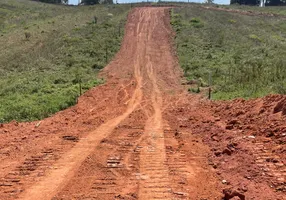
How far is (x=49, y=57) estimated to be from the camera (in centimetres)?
2378

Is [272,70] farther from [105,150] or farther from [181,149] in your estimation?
[105,150]

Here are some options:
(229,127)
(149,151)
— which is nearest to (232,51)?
(229,127)

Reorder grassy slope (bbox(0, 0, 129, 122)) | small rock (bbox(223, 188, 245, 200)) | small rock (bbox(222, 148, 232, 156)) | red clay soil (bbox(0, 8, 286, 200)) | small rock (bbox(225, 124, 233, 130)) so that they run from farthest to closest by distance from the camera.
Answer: grassy slope (bbox(0, 0, 129, 122)) → small rock (bbox(225, 124, 233, 130)) → small rock (bbox(222, 148, 232, 156)) → red clay soil (bbox(0, 8, 286, 200)) → small rock (bbox(223, 188, 245, 200))

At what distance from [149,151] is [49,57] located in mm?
17507

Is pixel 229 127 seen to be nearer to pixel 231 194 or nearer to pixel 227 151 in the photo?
pixel 227 151

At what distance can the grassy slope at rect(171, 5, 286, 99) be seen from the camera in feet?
48.8

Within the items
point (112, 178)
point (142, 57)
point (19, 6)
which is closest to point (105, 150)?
point (112, 178)

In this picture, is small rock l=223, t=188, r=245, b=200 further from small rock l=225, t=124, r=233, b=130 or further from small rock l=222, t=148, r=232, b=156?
small rock l=225, t=124, r=233, b=130

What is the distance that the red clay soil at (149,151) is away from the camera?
6.20 metres

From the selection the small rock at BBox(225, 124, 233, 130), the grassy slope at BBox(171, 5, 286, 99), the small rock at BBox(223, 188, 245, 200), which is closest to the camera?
the small rock at BBox(223, 188, 245, 200)

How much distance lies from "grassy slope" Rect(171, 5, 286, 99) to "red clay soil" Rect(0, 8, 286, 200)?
227 cm

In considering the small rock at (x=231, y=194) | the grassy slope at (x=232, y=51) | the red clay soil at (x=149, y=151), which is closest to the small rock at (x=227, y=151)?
the red clay soil at (x=149, y=151)

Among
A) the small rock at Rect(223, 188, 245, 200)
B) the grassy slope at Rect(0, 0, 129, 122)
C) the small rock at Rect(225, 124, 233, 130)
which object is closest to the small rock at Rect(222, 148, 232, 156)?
the small rock at Rect(225, 124, 233, 130)

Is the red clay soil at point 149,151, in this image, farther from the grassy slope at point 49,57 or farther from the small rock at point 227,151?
the grassy slope at point 49,57
